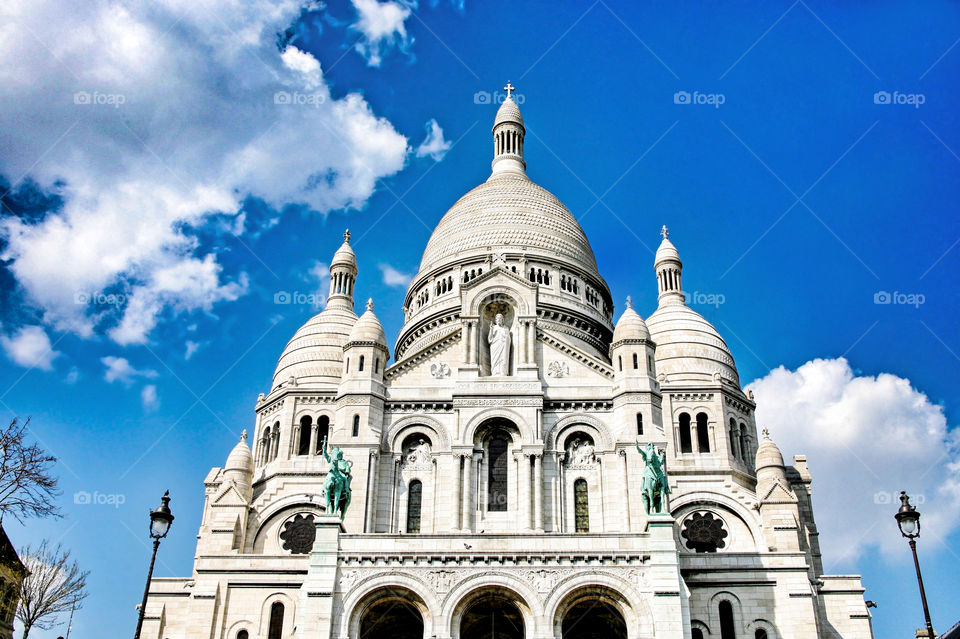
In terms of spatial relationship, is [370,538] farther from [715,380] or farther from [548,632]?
[715,380]

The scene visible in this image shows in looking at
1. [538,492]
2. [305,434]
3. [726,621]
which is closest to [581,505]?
[538,492]

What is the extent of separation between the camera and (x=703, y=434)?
46.8 metres

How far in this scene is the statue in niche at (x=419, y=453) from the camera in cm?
3878

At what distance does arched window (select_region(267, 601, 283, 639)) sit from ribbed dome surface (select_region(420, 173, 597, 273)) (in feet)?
75.3

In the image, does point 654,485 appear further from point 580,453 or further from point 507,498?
point 507,498

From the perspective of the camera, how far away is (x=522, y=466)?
124ft

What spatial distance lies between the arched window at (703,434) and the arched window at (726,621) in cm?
1008

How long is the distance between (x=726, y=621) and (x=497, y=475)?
1050cm

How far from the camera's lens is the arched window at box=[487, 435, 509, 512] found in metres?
37.6

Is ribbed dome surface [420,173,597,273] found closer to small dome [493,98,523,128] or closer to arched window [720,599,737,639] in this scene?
small dome [493,98,523,128]

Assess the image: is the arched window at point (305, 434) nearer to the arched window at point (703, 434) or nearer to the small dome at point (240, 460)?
the small dome at point (240, 460)

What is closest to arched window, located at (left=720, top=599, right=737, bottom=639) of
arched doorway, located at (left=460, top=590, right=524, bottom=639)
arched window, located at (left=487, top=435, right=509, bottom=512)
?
arched doorway, located at (left=460, top=590, right=524, bottom=639)

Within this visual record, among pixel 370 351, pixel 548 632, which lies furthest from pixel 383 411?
pixel 548 632

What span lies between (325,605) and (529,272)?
2646cm
